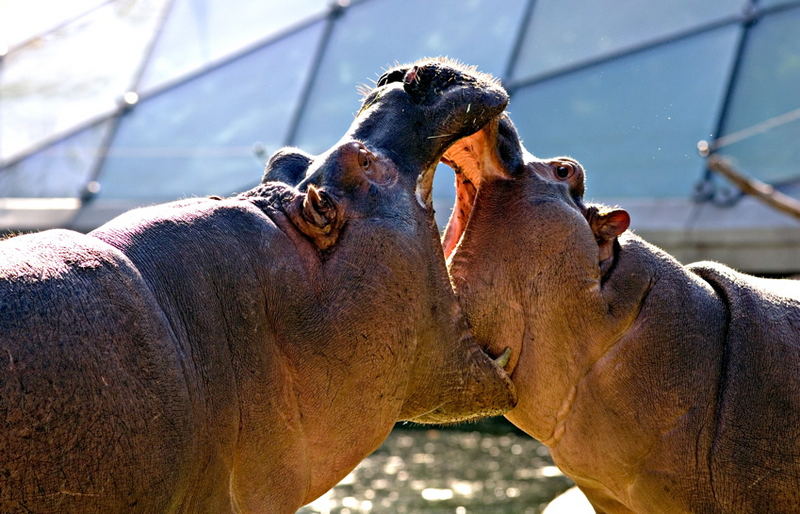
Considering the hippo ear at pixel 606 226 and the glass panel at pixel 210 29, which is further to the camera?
the glass panel at pixel 210 29

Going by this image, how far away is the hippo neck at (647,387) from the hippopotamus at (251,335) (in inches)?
16.4

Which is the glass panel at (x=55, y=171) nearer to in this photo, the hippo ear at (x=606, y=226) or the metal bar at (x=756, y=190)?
the metal bar at (x=756, y=190)

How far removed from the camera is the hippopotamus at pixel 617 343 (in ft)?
12.1

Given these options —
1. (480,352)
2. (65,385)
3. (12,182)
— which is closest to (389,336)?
(480,352)

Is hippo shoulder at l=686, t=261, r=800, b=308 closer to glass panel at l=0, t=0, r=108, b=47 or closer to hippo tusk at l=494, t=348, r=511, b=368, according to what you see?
hippo tusk at l=494, t=348, r=511, b=368

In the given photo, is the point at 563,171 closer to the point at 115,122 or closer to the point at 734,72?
the point at 734,72

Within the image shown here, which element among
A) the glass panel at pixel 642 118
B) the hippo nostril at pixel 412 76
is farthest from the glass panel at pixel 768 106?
the hippo nostril at pixel 412 76

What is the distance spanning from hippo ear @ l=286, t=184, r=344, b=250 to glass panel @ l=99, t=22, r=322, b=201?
893cm

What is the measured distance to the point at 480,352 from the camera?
3.39 meters

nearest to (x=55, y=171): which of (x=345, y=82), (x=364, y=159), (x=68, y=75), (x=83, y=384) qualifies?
(x=68, y=75)

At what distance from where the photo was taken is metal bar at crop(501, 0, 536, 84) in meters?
12.2

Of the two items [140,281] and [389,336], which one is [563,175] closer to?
[389,336]

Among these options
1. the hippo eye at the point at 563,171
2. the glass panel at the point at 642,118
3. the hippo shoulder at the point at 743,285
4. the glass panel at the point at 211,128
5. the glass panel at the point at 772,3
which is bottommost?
the glass panel at the point at 211,128

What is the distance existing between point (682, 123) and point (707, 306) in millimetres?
7210
